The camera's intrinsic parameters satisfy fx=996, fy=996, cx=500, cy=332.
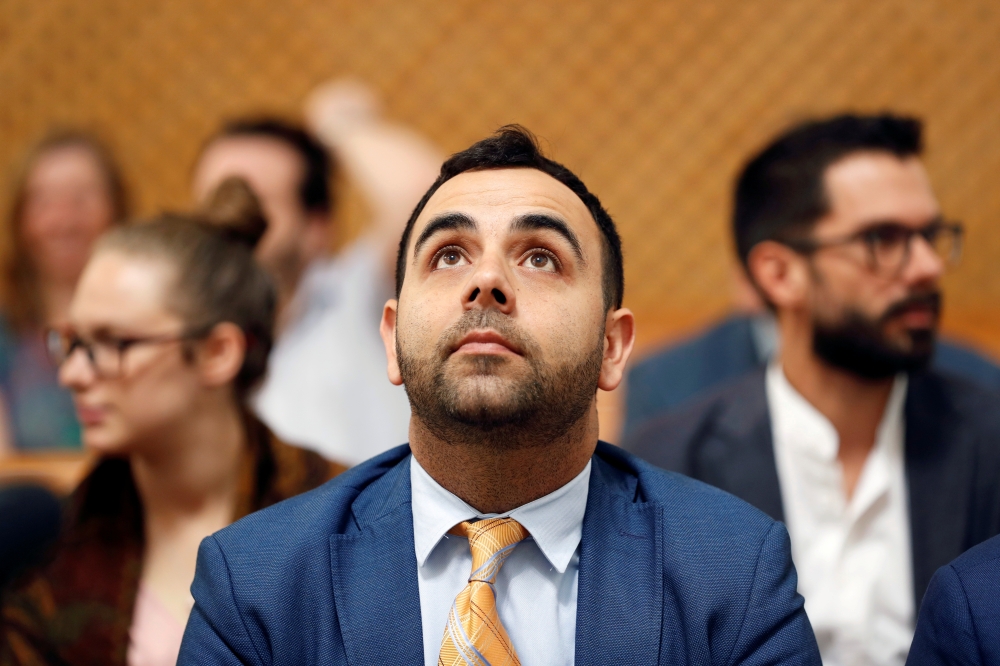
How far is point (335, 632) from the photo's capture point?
3.92ft

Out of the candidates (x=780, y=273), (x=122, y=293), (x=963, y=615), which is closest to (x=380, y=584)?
(x=963, y=615)

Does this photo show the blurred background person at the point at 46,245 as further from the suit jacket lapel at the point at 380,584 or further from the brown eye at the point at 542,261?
the brown eye at the point at 542,261

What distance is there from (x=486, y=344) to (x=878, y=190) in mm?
1243

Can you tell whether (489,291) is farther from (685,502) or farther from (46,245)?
(46,245)

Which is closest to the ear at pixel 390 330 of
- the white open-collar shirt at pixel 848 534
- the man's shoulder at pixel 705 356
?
the white open-collar shirt at pixel 848 534

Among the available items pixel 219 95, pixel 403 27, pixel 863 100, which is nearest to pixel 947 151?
pixel 863 100

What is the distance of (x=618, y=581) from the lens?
4.02ft

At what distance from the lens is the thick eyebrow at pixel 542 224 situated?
1.23 meters

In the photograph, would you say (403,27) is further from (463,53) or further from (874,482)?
(874,482)

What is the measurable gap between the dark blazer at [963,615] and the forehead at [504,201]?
0.60 m

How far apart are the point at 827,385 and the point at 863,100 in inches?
98.6

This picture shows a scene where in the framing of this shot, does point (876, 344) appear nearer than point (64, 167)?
Yes

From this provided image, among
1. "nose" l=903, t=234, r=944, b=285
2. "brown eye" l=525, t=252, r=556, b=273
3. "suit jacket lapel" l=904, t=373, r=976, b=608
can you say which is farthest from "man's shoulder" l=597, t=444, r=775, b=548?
"nose" l=903, t=234, r=944, b=285

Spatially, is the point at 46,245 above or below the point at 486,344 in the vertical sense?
above
